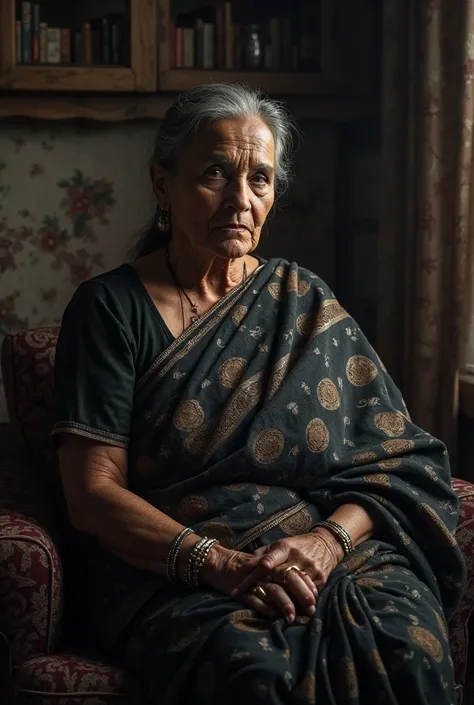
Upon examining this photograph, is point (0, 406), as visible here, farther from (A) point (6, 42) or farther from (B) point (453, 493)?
(B) point (453, 493)

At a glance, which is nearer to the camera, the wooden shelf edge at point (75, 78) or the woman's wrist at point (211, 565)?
the woman's wrist at point (211, 565)

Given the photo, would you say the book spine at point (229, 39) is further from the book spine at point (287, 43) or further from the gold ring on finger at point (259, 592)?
the gold ring on finger at point (259, 592)

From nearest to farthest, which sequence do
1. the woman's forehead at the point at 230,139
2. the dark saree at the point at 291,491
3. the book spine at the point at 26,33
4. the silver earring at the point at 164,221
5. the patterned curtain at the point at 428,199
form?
the dark saree at the point at 291,491
the woman's forehead at the point at 230,139
the silver earring at the point at 164,221
the patterned curtain at the point at 428,199
the book spine at the point at 26,33

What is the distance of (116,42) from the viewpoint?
2.88 metres

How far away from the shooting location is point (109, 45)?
2883mm

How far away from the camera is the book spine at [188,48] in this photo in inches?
116

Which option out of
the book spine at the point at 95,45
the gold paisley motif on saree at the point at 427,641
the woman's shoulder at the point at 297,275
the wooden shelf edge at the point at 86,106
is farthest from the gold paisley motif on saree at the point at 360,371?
the book spine at the point at 95,45

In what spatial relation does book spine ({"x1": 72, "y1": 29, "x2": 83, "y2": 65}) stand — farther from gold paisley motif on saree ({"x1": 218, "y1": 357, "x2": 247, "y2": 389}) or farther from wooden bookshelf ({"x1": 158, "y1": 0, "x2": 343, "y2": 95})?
gold paisley motif on saree ({"x1": 218, "y1": 357, "x2": 247, "y2": 389})

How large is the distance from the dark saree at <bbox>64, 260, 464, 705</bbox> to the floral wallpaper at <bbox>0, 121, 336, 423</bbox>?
1119 millimetres

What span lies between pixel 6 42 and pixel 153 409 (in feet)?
4.62

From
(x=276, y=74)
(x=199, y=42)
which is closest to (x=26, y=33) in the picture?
(x=199, y=42)

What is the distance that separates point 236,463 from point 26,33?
158 cm

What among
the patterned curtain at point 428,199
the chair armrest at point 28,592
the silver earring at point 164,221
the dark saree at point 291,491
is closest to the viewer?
the dark saree at point 291,491

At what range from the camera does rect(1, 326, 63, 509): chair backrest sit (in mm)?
2072
